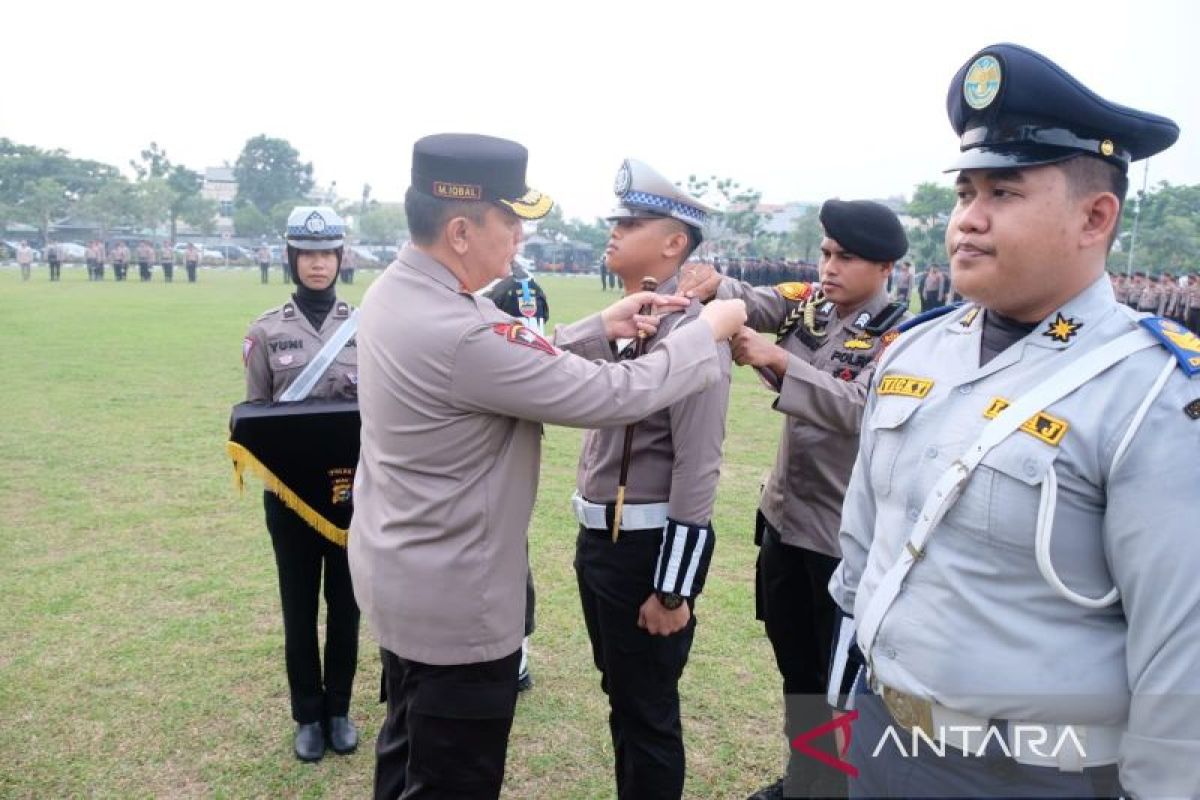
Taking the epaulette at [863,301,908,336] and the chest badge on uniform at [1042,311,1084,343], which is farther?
the epaulette at [863,301,908,336]

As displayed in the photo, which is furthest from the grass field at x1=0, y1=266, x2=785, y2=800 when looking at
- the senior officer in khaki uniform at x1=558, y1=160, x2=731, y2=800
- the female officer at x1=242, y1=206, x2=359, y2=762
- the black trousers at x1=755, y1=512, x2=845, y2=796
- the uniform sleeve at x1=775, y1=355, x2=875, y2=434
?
the uniform sleeve at x1=775, y1=355, x2=875, y2=434

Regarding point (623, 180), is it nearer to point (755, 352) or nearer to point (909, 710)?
point (755, 352)

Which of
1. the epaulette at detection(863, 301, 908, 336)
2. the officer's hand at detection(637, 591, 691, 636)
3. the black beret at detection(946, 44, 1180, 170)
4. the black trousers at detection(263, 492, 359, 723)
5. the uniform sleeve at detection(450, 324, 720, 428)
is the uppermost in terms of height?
the black beret at detection(946, 44, 1180, 170)

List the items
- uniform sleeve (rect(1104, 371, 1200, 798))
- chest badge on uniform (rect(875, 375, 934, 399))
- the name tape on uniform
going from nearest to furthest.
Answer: uniform sleeve (rect(1104, 371, 1200, 798)) → the name tape on uniform → chest badge on uniform (rect(875, 375, 934, 399))

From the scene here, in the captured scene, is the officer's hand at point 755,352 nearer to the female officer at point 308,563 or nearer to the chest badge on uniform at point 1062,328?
the chest badge on uniform at point 1062,328

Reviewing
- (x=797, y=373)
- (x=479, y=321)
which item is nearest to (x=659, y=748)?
(x=797, y=373)

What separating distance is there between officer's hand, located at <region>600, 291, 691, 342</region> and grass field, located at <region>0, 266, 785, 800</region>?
1823mm

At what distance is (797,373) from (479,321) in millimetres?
1034

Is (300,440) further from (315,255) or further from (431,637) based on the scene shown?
(431,637)

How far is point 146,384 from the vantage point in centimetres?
1180

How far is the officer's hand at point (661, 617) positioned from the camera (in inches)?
111

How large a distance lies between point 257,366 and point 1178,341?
338 cm

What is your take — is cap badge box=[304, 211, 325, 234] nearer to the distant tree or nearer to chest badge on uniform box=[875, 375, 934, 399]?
chest badge on uniform box=[875, 375, 934, 399]

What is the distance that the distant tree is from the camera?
9525 cm
